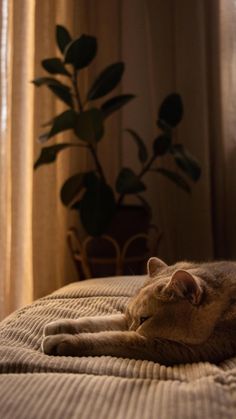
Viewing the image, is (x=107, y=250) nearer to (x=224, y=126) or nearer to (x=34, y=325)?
(x=224, y=126)

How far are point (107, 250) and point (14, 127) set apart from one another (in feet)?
2.17

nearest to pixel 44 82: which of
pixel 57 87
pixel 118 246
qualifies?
pixel 57 87

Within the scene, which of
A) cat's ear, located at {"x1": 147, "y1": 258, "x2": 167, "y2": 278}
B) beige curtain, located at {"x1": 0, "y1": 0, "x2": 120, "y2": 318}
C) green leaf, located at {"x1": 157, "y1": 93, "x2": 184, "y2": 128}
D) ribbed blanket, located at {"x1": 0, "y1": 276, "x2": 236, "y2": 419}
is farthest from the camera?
green leaf, located at {"x1": 157, "y1": 93, "x2": 184, "y2": 128}

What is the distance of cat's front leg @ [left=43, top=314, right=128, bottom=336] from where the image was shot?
2.89 feet

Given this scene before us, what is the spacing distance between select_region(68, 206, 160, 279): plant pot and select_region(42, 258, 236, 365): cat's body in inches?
45.9

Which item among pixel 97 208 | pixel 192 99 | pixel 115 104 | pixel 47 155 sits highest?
pixel 192 99

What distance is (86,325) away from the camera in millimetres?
933

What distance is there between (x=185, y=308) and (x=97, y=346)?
0.17m

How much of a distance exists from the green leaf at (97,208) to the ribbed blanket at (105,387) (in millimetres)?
1023

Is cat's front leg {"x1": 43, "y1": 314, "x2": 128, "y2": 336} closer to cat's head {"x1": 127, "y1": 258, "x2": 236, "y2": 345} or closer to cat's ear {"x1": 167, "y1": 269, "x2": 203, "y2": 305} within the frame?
cat's head {"x1": 127, "y1": 258, "x2": 236, "y2": 345}

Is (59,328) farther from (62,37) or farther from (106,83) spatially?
(62,37)

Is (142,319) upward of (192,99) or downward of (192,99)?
downward

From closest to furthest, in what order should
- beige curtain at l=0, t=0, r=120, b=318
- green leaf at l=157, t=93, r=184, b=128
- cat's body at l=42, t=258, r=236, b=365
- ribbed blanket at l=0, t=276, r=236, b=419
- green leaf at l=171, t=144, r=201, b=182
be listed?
ribbed blanket at l=0, t=276, r=236, b=419 < cat's body at l=42, t=258, r=236, b=365 < beige curtain at l=0, t=0, r=120, b=318 < green leaf at l=171, t=144, r=201, b=182 < green leaf at l=157, t=93, r=184, b=128

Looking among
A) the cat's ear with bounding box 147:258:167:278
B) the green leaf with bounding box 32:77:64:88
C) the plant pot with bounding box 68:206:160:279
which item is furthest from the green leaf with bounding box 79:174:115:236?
the cat's ear with bounding box 147:258:167:278
